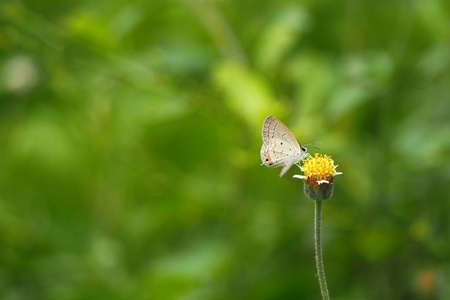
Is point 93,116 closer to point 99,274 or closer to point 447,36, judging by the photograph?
point 99,274

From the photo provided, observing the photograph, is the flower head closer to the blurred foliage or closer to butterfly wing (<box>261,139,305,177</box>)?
butterfly wing (<box>261,139,305,177</box>)

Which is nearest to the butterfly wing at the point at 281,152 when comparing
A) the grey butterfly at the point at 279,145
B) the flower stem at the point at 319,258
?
the grey butterfly at the point at 279,145

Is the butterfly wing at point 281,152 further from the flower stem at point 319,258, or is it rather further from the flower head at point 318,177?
the flower stem at point 319,258

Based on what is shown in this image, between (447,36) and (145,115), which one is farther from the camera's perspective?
(145,115)

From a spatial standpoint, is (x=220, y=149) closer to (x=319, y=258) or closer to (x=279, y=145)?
(x=279, y=145)

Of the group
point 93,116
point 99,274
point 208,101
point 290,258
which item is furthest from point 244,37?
point 99,274

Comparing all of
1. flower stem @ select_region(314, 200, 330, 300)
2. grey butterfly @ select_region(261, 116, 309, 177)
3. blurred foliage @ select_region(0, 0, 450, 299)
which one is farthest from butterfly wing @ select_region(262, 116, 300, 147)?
blurred foliage @ select_region(0, 0, 450, 299)

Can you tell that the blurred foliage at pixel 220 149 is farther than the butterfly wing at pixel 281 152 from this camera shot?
Yes
